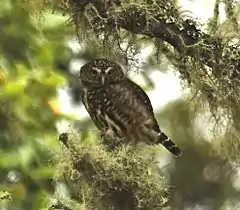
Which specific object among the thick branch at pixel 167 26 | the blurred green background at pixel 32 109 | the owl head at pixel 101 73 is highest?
the blurred green background at pixel 32 109

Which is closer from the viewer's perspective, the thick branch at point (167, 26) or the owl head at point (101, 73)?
the thick branch at point (167, 26)

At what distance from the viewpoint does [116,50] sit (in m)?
2.57

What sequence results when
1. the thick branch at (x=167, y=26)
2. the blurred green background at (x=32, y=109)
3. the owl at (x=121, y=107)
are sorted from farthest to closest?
the blurred green background at (x=32, y=109) → the owl at (x=121, y=107) → the thick branch at (x=167, y=26)

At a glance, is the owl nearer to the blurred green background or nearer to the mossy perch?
the blurred green background

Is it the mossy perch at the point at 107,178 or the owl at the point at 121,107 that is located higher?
the owl at the point at 121,107

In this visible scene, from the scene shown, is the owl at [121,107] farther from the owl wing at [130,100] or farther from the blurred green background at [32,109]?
the blurred green background at [32,109]

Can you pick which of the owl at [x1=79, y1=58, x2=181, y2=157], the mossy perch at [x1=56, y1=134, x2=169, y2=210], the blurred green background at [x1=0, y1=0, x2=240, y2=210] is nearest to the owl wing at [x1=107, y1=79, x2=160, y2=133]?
the owl at [x1=79, y1=58, x2=181, y2=157]

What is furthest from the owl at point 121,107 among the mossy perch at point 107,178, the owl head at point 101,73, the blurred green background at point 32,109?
the mossy perch at point 107,178

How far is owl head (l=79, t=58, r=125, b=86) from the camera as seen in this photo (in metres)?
3.01

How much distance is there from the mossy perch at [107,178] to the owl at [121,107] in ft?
1.36

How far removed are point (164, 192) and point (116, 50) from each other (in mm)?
355

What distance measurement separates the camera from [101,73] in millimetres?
3092

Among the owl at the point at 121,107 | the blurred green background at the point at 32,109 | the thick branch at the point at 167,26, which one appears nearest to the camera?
the thick branch at the point at 167,26

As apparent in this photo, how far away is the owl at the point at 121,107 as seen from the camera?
9.86 feet
